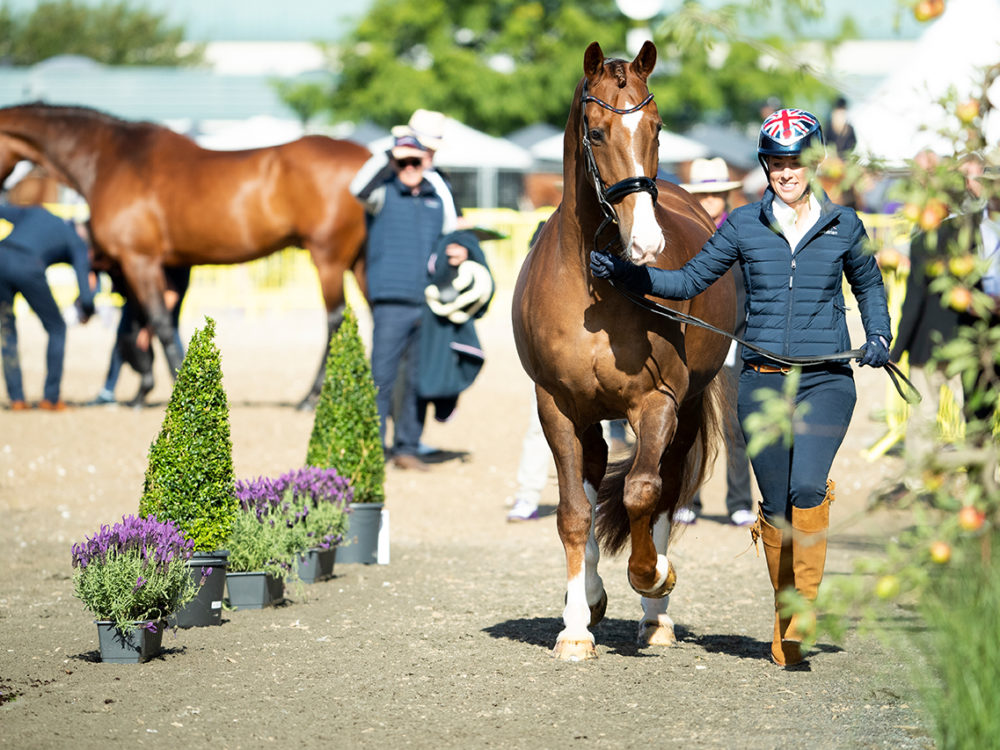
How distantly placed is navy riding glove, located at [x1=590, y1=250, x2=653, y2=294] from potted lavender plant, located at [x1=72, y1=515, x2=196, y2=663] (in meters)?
2.05

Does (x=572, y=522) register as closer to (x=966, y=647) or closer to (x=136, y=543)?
(x=136, y=543)

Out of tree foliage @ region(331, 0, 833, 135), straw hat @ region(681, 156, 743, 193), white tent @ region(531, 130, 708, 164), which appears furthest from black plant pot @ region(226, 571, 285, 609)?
tree foliage @ region(331, 0, 833, 135)

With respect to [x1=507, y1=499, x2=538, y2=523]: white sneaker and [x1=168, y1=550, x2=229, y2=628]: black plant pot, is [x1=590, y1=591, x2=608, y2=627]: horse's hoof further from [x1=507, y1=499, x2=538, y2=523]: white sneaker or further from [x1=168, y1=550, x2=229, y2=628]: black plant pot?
[x1=507, y1=499, x2=538, y2=523]: white sneaker

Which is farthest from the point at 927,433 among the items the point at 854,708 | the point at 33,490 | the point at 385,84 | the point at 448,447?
the point at 385,84

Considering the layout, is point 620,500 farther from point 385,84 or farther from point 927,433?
point 385,84

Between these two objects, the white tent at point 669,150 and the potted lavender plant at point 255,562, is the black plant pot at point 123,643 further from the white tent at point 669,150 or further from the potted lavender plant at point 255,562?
the white tent at point 669,150

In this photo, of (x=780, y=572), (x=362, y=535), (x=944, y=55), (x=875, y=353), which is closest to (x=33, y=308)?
(x=362, y=535)

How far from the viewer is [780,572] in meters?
5.34

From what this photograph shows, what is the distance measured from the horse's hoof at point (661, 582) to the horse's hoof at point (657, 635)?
0.28 m

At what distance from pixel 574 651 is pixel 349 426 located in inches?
105

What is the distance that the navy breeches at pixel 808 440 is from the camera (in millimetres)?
5109

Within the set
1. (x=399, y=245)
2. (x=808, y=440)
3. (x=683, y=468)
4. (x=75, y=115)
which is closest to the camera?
(x=808, y=440)

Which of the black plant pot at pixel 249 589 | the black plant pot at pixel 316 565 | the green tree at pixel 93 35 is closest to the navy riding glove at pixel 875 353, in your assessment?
the black plant pot at pixel 249 589

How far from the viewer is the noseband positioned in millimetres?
4805
